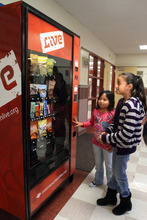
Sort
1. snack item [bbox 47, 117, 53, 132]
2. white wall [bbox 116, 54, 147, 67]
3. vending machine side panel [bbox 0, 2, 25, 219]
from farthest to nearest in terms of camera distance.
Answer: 1. white wall [bbox 116, 54, 147, 67]
2. snack item [bbox 47, 117, 53, 132]
3. vending machine side panel [bbox 0, 2, 25, 219]

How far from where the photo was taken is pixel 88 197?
2111mm

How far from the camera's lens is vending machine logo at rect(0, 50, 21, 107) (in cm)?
138

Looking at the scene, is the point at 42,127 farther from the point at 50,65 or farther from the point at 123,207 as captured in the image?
the point at 123,207

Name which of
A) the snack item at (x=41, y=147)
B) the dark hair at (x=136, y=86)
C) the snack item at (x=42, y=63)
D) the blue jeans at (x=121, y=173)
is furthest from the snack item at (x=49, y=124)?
the dark hair at (x=136, y=86)

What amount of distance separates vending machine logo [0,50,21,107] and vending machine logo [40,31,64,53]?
337 mm

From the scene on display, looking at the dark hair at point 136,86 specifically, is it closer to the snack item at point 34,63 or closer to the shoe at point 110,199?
the snack item at point 34,63

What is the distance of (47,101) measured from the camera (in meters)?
1.98

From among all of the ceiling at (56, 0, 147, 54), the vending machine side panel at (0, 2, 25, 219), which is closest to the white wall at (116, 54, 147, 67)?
the ceiling at (56, 0, 147, 54)

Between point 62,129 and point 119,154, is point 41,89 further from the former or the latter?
point 119,154

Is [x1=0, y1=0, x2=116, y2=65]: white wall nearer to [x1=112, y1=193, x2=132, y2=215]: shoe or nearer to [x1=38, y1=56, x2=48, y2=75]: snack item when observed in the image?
[x1=38, y1=56, x2=48, y2=75]: snack item

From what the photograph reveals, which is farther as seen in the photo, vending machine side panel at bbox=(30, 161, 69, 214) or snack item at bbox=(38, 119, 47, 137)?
snack item at bbox=(38, 119, 47, 137)

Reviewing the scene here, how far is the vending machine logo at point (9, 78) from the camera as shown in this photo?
1377mm

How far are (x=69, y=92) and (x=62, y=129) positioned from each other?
1.58 ft

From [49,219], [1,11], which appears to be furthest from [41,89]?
[49,219]
